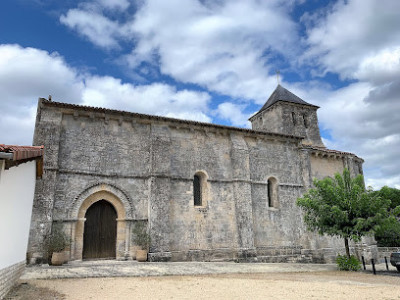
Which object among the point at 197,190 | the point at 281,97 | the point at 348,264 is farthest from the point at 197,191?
the point at 281,97

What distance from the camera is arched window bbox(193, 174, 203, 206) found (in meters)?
16.3

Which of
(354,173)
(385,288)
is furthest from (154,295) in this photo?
(354,173)

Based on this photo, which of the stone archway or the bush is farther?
the bush

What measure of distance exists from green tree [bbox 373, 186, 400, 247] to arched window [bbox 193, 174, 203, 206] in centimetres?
848

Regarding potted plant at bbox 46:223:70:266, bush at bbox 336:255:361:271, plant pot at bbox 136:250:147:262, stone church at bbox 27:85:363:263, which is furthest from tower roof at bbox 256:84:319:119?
potted plant at bbox 46:223:70:266

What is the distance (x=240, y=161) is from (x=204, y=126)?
2862 mm

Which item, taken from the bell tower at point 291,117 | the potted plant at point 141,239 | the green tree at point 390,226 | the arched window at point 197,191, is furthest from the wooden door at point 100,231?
the bell tower at point 291,117

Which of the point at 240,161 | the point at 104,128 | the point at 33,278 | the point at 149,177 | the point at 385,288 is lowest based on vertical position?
the point at 385,288

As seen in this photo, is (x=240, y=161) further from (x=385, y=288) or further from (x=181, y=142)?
(x=385, y=288)

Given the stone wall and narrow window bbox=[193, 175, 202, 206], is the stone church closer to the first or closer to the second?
narrow window bbox=[193, 175, 202, 206]

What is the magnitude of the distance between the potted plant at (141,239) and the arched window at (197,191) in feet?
10.9

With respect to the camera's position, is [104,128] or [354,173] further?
[354,173]

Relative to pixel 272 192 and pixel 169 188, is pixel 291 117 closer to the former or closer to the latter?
pixel 272 192

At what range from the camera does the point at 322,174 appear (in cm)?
2064
